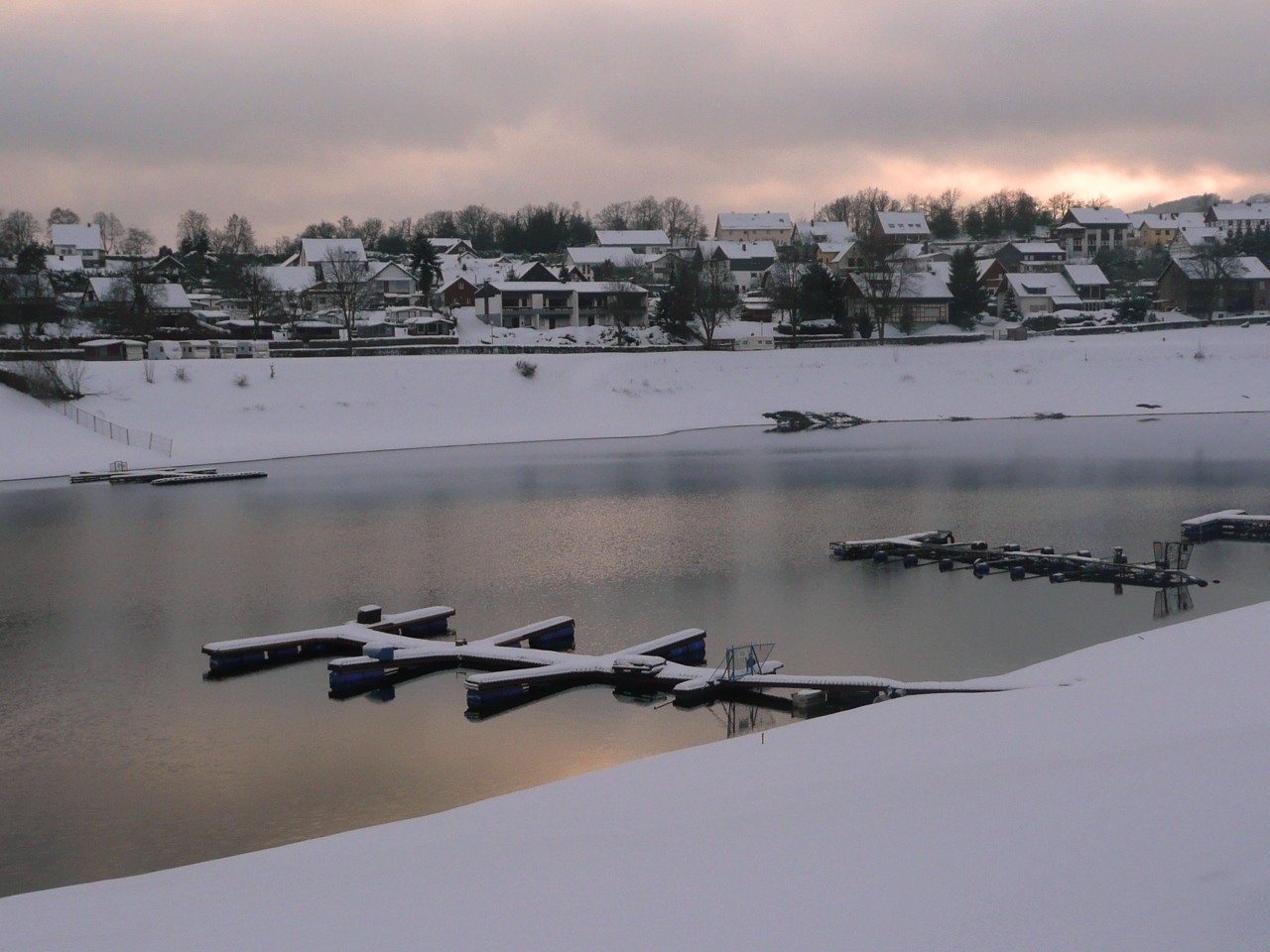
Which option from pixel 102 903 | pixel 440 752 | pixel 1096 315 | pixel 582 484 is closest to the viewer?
pixel 102 903

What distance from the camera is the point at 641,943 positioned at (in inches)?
311

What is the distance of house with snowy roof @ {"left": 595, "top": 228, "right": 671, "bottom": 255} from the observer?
133750 mm

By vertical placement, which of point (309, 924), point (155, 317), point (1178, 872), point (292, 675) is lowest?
point (292, 675)

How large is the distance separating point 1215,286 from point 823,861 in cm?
9829

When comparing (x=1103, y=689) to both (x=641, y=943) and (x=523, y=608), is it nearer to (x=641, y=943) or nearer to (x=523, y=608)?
(x=641, y=943)

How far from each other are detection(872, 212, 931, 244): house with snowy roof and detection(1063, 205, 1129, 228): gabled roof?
18031mm

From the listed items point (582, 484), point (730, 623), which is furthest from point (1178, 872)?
point (582, 484)

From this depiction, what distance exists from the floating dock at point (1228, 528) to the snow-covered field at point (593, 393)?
36.4 meters

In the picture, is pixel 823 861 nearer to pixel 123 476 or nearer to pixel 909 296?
pixel 123 476

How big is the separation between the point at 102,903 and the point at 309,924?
276 centimetres

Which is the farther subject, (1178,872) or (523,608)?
(523,608)

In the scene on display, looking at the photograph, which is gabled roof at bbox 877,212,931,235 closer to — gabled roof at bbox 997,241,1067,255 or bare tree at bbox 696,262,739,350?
gabled roof at bbox 997,241,1067,255

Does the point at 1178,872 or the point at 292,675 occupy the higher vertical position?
the point at 1178,872

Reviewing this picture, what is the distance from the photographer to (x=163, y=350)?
225ft
